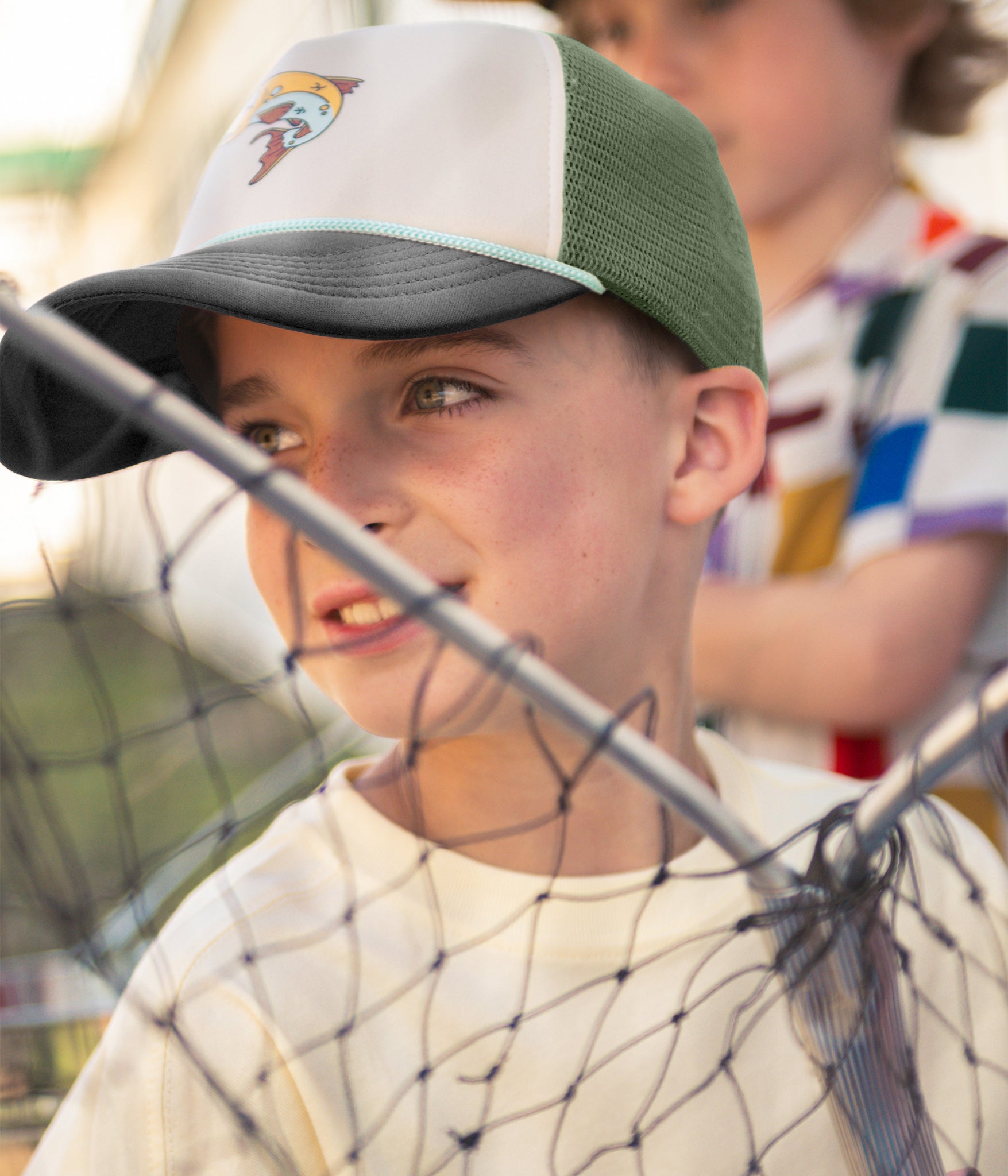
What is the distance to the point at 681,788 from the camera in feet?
1.25

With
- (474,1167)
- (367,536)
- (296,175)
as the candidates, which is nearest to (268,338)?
(296,175)

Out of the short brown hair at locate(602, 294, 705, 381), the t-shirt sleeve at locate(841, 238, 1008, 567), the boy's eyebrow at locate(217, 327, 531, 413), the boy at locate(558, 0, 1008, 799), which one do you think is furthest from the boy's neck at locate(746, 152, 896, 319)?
the boy's eyebrow at locate(217, 327, 531, 413)

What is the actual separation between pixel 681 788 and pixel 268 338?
1.22 ft

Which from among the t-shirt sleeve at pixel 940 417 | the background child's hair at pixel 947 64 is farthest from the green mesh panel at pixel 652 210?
the background child's hair at pixel 947 64

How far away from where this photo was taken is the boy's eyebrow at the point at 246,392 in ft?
2.08

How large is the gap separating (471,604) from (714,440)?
217mm

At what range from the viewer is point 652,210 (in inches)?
25.2

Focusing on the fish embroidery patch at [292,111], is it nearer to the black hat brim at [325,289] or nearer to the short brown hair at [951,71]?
the black hat brim at [325,289]

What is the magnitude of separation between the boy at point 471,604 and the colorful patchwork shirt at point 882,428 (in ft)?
0.77

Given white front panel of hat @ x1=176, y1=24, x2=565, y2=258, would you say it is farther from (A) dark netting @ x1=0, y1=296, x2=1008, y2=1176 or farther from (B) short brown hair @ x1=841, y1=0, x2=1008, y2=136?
(B) short brown hair @ x1=841, y1=0, x2=1008, y2=136

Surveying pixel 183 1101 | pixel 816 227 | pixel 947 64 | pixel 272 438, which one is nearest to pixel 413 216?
pixel 272 438

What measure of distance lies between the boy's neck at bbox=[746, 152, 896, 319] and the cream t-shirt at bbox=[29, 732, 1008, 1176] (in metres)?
0.55

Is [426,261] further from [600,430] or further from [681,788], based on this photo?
[681,788]

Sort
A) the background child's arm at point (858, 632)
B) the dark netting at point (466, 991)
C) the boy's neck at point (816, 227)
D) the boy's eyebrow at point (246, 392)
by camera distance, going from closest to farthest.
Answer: the dark netting at point (466, 991) → the boy's eyebrow at point (246, 392) → the background child's arm at point (858, 632) → the boy's neck at point (816, 227)
